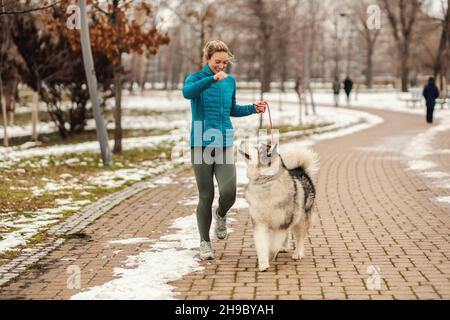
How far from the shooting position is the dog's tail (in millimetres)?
6895

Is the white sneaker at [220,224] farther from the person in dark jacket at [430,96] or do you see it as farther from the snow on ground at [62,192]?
the person in dark jacket at [430,96]

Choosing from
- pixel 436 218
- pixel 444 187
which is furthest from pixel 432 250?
pixel 444 187

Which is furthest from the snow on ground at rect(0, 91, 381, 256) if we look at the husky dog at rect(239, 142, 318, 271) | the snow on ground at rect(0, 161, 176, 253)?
the husky dog at rect(239, 142, 318, 271)

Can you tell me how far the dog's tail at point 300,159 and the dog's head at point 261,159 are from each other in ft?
1.80

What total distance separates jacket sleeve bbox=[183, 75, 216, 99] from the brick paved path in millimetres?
1650

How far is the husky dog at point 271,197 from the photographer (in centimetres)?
628

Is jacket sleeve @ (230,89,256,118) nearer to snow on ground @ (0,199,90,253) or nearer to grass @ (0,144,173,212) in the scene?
snow on ground @ (0,199,90,253)

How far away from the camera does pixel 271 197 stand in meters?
6.36

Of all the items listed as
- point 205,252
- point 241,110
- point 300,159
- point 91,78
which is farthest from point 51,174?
point 300,159

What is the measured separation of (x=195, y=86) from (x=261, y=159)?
2.93ft

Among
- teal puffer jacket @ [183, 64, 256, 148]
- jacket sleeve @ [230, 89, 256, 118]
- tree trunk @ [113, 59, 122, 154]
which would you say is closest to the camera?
teal puffer jacket @ [183, 64, 256, 148]

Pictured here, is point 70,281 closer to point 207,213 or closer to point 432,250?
point 207,213
